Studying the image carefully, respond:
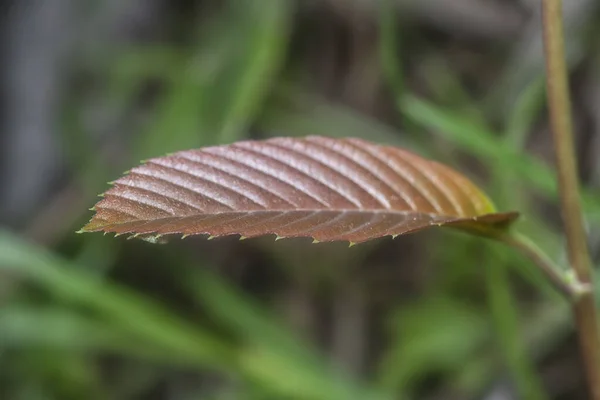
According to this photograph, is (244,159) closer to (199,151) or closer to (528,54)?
(199,151)

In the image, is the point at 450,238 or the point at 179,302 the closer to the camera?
the point at 450,238

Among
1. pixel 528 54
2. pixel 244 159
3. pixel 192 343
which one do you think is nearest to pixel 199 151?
pixel 244 159

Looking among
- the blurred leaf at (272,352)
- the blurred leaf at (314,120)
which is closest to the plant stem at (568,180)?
the blurred leaf at (272,352)

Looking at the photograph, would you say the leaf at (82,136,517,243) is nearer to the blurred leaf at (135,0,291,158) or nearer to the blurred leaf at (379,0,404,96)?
the blurred leaf at (379,0,404,96)

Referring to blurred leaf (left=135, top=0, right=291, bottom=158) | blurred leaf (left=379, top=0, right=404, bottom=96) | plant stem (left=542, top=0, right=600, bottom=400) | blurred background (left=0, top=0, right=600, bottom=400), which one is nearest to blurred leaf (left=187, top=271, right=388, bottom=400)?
blurred background (left=0, top=0, right=600, bottom=400)

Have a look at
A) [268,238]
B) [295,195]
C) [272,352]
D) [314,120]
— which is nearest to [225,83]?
[314,120]
